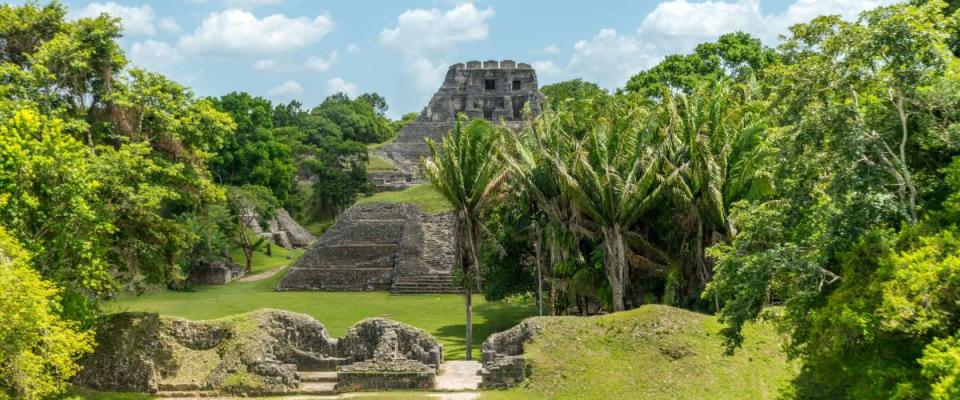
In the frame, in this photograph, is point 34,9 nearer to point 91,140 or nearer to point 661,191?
point 91,140

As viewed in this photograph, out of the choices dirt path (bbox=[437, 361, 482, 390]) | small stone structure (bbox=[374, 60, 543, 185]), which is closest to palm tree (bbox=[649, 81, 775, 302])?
dirt path (bbox=[437, 361, 482, 390])

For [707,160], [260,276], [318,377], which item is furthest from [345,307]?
[707,160]

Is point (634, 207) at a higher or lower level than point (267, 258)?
higher

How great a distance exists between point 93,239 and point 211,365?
11.8 feet

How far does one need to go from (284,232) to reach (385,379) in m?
34.3

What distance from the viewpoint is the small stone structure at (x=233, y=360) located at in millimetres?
15227

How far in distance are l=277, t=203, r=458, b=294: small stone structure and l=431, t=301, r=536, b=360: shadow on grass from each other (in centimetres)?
408

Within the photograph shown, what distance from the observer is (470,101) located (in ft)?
211

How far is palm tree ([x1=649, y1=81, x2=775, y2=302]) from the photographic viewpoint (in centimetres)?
1797

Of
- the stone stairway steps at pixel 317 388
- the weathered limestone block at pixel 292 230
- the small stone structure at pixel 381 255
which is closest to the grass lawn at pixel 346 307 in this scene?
the small stone structure at pixel 381 255

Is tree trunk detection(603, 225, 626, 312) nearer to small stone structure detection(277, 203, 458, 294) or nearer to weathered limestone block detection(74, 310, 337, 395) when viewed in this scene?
weathered limestone block detection(74, 310, 337, 395)

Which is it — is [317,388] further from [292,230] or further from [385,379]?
[292,230]

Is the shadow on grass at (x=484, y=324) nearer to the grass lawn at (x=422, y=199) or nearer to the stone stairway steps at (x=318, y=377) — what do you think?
the stone stairway steps at (x=318, y=377)

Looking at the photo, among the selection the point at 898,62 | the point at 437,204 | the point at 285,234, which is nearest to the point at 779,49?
the point at 898,62
